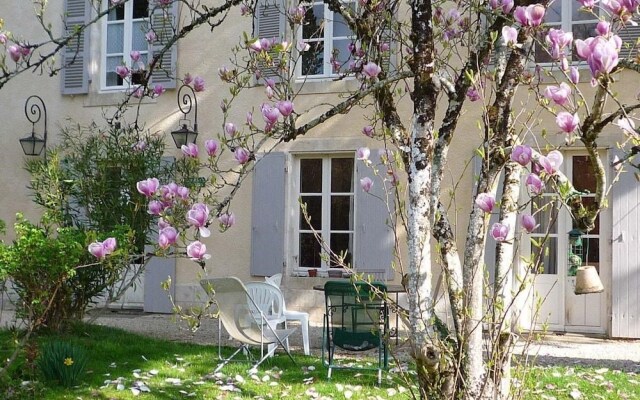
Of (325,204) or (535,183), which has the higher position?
(325,204)

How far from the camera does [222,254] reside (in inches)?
363

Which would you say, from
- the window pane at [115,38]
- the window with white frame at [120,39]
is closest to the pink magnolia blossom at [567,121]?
the window with white frame at [120,39]

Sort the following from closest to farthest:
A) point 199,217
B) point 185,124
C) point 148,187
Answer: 1. point 199,217
2. point 148,187
3. point 185,124

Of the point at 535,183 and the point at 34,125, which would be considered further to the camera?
the point at 34,125

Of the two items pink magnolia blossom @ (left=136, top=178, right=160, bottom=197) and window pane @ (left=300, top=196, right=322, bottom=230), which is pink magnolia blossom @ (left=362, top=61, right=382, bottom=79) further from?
window pane @ (left=300, top=196, right=322, bottom=230)

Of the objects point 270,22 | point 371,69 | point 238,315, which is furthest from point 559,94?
point 270,22

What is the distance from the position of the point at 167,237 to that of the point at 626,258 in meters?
6.24

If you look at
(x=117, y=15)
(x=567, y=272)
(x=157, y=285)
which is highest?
(x=117, y=15)

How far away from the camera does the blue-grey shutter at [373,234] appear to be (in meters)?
8.41

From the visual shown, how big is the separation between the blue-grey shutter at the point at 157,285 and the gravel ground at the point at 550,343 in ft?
0.98

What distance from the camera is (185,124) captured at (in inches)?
362

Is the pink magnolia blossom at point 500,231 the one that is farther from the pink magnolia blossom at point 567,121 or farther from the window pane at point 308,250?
the window pane at point 308,250

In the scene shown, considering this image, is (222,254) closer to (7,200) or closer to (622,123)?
(7,200)

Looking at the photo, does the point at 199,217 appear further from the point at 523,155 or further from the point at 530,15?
the point at 530,15
